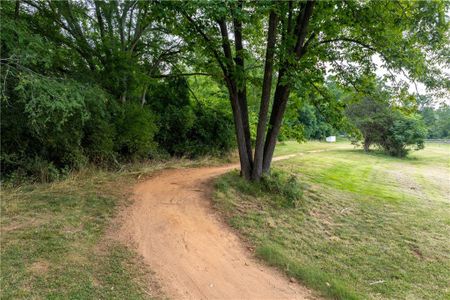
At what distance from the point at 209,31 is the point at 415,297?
617cm

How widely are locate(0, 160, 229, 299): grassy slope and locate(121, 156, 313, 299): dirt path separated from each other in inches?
11.4

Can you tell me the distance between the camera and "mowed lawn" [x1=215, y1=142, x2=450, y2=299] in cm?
374

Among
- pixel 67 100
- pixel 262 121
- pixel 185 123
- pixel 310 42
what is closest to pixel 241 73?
pixel 262 121

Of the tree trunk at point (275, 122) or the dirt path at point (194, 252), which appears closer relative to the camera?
the dirt path at point (194, 252)

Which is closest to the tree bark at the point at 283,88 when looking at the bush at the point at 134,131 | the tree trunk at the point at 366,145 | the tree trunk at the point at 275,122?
the tree trunk at the point at 275,122

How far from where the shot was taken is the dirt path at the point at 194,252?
327 centimetres

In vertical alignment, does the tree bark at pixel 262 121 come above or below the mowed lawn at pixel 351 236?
above

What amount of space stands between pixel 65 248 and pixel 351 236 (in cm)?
488

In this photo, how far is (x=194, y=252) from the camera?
158 inches

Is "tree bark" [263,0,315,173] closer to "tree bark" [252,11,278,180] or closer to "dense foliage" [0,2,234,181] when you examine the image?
"tree bark" [252,11,278,180]

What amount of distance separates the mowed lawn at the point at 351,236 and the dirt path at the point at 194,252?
1.09 ft

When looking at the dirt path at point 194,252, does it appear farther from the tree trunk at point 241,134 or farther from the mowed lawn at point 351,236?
the tree trunk at point 241,134

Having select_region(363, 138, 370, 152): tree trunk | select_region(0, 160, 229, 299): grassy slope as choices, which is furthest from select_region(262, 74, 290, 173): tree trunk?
select_region(363, 138, 370, 152): tree trunk

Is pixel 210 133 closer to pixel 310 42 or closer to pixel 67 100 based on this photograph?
pixel 310 42
